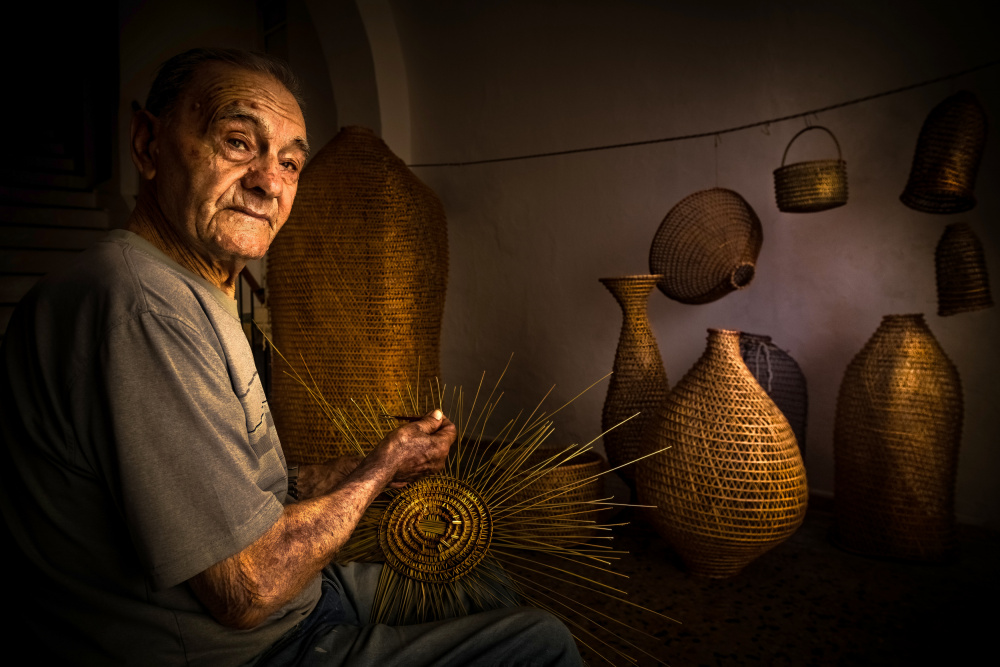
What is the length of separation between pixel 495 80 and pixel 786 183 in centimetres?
198

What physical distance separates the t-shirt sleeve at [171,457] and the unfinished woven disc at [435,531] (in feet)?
1.52

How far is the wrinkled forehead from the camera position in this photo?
0.93 meters

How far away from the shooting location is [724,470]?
6.12ft

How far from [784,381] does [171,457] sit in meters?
2.54

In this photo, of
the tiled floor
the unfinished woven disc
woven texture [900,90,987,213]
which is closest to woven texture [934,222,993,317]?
woven texture [900,90,987,213]

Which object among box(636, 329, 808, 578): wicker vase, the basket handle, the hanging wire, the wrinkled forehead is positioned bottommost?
box(636, 329, 808, 578): wicker vase

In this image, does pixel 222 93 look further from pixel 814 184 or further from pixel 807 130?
pixel 807 130

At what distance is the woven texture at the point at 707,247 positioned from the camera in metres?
2.54

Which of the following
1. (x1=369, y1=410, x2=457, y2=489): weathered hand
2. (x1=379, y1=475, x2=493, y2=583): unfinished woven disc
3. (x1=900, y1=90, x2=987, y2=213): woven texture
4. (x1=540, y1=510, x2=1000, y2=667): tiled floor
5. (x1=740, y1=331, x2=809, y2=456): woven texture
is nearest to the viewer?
(x1=369, y1=410, x2=457, y2=489): weathered hand

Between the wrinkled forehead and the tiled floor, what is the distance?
1.41 meters

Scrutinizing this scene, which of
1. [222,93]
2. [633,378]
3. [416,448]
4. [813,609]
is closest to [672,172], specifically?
[633,378]

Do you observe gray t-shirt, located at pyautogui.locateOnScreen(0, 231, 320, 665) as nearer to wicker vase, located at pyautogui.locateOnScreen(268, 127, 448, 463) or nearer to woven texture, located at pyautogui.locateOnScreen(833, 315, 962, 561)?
wicker vase, located at pyautogui.locateOnScreen(268, 127, 448, 463)

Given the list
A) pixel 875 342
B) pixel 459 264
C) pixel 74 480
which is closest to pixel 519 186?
pixel 459 264

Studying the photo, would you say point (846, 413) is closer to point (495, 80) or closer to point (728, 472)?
point (728, 472)
